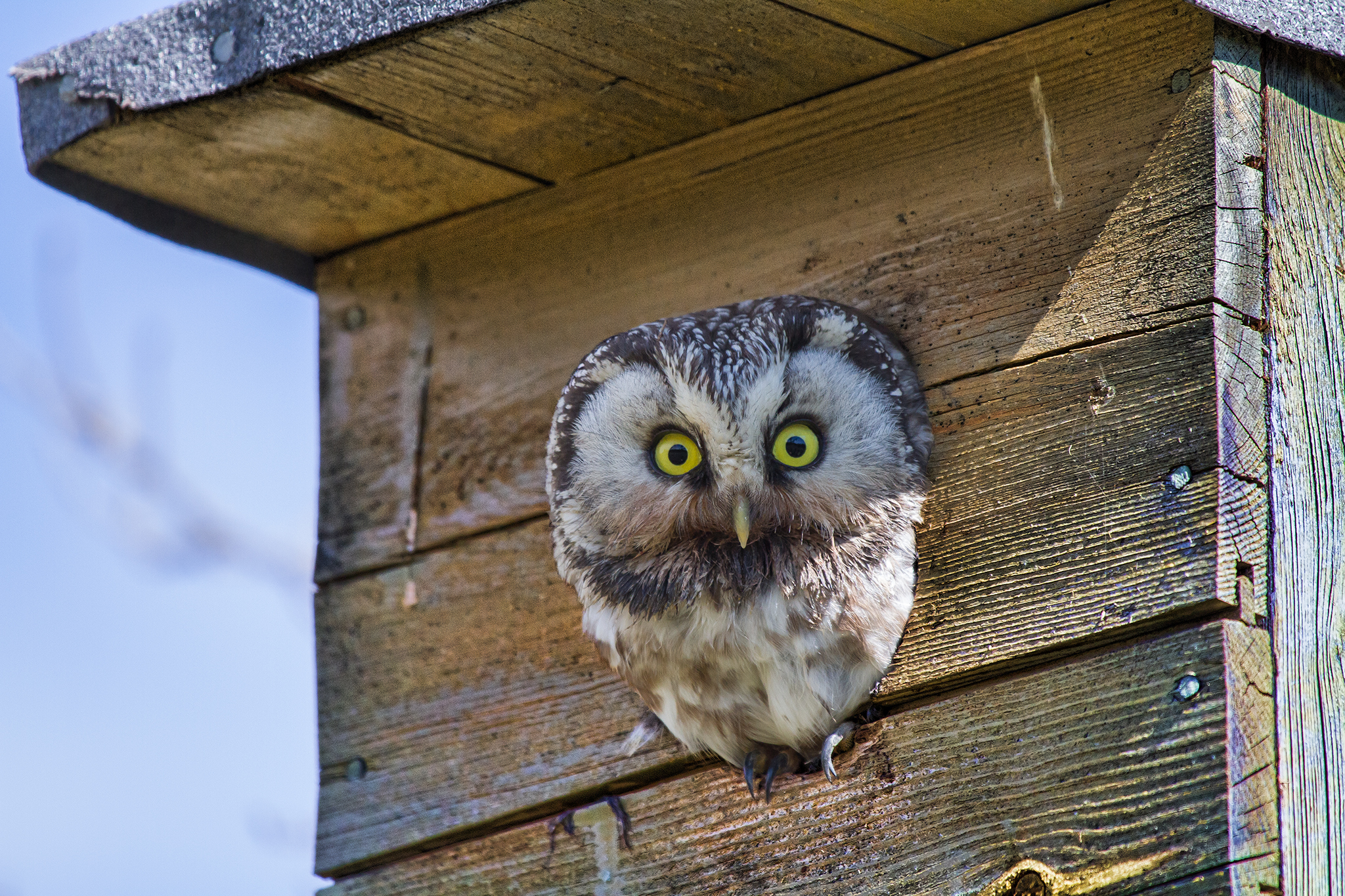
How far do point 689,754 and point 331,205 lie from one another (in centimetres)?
124

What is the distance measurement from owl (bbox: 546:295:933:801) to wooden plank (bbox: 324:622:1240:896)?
0.08 metres

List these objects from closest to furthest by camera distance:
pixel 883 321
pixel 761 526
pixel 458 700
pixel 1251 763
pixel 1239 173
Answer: pixel 1251 763 < pixel 1239 173 < pixel 761 526 < pixel 883 321 < pixel 458 700

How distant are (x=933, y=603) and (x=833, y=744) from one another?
24cm

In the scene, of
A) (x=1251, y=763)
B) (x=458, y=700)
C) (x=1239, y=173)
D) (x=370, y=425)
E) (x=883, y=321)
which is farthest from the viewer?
(x=370, y=425)

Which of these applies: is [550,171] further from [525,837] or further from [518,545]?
[525,837]

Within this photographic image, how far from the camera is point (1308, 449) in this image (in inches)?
73.4

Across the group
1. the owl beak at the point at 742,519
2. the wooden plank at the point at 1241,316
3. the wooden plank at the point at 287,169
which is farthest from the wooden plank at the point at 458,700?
the wooden plank at the point at 1241,316

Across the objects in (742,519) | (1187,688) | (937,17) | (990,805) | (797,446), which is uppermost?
(937,17)

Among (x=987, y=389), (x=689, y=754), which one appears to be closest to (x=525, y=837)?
(x=689, y=754)

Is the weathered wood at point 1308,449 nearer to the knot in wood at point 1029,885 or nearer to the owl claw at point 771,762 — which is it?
the knot in wood at point 1029,885

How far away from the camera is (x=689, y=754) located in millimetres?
2141

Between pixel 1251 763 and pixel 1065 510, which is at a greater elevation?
pixel 1065 510

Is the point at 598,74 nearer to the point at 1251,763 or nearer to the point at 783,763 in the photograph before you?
the point at 783,763

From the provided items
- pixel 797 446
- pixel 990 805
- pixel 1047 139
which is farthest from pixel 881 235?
pixel 990 805
